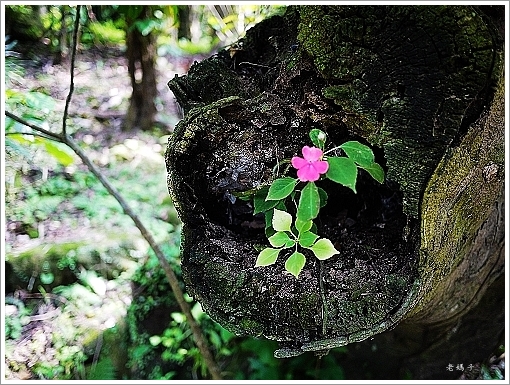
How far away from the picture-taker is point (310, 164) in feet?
2.30

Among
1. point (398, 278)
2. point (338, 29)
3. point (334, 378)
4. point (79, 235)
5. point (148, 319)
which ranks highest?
point (338, 29)

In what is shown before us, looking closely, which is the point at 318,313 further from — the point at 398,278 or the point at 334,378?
the point at 334,378

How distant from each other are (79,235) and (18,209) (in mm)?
354

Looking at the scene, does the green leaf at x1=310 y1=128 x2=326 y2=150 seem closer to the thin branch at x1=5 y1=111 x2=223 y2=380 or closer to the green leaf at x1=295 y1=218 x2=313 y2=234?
the green leaf at x1=295 y1=218 x2=313 y2=234

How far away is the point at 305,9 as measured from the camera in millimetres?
796

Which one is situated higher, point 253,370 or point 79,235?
point 79,235

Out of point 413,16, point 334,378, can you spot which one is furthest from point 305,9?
point 334,378

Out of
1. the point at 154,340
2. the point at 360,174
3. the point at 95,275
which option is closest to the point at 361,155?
the point at 360,174

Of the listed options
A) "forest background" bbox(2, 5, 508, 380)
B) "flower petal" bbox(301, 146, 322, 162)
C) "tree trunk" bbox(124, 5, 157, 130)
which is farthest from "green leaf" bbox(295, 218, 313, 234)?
"tree trunk" bbox(124, 5, 157, 130)

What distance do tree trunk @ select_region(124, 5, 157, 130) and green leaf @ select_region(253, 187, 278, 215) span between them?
8.41 feet

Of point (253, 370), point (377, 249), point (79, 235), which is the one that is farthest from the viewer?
point (79, 235)

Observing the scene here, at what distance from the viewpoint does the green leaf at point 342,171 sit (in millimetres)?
679

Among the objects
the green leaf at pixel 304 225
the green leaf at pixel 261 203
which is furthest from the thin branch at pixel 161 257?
the green leaf at pixel 304 225

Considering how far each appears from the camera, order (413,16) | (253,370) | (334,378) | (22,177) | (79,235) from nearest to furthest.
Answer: (413,16)
(334,378)
(253,370)
(79,235)
(22,177)
